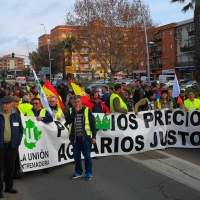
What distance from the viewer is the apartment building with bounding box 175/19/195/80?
68.4 meters

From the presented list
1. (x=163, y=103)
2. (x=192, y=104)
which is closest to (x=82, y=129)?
(x=163, y=103)

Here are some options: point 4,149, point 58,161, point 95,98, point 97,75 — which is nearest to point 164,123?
point 95,98

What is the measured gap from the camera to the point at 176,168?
7.61 metres

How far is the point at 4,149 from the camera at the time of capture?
5941 millimetres

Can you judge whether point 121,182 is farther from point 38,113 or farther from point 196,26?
point 196,26

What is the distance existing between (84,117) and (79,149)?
0.63m

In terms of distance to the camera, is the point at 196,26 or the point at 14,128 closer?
the point at 14,128

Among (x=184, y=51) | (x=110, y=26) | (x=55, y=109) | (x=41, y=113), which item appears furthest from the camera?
(x=184, y=51)

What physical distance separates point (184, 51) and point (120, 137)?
62.3 m

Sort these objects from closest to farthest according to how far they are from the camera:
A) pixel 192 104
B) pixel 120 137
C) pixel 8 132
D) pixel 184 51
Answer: pixel 8 132, pixel 120 137, pixel 192 104, pixel 184 51

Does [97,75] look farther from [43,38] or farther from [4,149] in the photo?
[4,149]

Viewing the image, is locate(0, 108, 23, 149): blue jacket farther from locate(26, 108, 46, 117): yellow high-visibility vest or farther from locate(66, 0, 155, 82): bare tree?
locate(66, 0, 155, 82): bare tree

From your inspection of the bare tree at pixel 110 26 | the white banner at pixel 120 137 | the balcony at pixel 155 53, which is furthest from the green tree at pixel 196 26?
the balcony at pixel 155 53

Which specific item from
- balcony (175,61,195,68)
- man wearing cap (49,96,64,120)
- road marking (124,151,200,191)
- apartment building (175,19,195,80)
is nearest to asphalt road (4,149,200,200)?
road marking (124,151,200,191)
